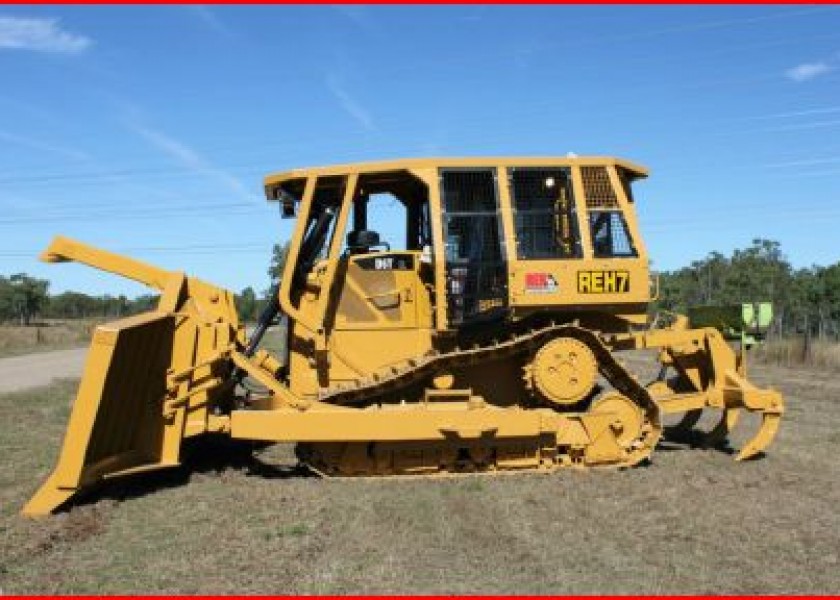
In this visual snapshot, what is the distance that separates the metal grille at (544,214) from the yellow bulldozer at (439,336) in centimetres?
1

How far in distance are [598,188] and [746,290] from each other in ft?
144

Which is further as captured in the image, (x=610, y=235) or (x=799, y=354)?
(x=799, y=354)

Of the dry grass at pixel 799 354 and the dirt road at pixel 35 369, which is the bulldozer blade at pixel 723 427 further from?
the dirt road at pixel 35 369

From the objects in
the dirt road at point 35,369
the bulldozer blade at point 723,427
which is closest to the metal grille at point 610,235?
the bulldozer blade at point 723,427

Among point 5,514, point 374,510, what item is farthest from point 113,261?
point 374,510

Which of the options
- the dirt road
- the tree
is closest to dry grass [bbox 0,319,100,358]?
the dirt road

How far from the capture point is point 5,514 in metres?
6.99

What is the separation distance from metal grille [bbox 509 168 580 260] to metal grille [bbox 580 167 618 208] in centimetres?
20

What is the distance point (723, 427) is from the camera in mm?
10047

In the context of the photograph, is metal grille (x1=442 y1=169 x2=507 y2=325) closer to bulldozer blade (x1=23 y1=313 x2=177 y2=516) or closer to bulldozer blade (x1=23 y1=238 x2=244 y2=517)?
bulldozer blade (x1=23 y1=238 x2=244 y2=517)

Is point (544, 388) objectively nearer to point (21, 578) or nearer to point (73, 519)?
point (73, 519)

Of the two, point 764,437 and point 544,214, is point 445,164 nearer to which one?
point 544,214

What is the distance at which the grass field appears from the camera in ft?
17.3

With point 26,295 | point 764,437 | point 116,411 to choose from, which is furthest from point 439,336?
point 26,295
